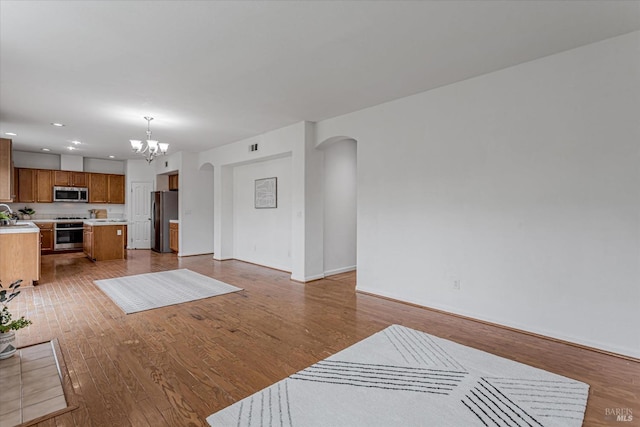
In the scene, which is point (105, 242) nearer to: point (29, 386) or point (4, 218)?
point (4, 218)

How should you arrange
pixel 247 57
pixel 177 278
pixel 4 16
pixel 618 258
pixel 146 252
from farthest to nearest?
pixel 146 252
pixel 177 278
pixel 247 57
pixel 618 258
pixel 4 16

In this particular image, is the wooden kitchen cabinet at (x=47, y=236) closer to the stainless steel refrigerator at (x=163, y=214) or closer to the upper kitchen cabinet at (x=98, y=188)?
the upper kitchen cabinet at (x=98, y=188)

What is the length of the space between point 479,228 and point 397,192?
1.16 metres

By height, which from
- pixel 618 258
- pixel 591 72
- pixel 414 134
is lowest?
pixel 618 258

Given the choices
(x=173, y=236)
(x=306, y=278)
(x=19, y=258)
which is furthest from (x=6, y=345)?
(x=173, y=236)

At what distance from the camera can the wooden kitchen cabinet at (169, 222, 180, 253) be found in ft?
27.7

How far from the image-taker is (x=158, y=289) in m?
4.89

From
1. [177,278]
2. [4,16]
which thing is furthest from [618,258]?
[177,278]

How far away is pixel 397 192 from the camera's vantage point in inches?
170

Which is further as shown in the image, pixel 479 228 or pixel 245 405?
pixel 479 228

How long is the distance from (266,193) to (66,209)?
6.69m

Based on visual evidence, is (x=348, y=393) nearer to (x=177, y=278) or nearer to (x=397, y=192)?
(x=397, y=192)

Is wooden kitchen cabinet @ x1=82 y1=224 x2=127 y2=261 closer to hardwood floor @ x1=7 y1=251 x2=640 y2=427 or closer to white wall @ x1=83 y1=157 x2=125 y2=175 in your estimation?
hardwood floor @ x1=7 y1=251 x2=640 y2=427

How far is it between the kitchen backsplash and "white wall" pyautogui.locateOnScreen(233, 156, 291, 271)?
15.8ft
